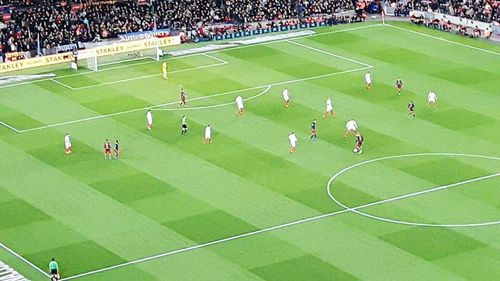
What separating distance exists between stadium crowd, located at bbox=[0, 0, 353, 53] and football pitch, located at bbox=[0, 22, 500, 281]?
28.2ft

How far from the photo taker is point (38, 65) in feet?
398

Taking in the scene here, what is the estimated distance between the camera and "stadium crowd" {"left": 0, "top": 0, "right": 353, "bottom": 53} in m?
126

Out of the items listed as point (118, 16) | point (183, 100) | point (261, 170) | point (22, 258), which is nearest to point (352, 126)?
point (261, 170)

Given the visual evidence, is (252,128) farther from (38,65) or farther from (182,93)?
(38,65)

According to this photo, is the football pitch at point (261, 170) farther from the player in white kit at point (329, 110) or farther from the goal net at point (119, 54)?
the goal net at point (119, 54)

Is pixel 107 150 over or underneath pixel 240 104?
underneath

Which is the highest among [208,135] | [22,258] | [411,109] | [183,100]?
[208,135]

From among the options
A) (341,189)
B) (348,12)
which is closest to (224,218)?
(341,189)

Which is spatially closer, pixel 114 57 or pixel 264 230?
pixel 264 230

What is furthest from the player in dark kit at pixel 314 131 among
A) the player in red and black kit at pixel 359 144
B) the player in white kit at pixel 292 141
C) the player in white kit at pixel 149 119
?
the player in white kit at pixel 149 119

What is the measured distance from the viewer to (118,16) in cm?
13250

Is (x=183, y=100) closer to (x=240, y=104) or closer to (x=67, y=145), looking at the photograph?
(x=240, y=104)

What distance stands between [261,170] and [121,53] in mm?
35528

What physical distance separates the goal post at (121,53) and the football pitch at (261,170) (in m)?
1.65
